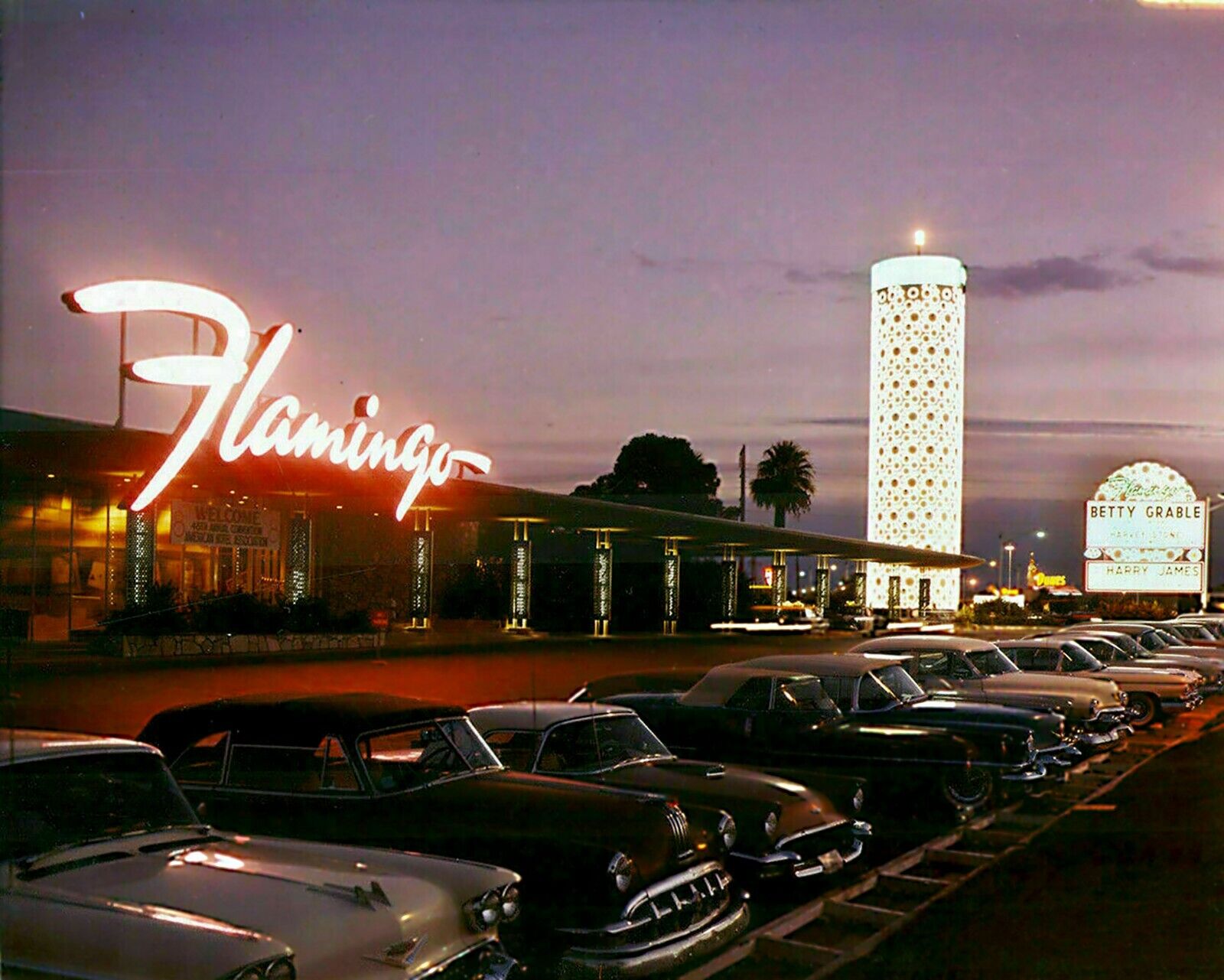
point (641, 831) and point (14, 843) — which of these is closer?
point (14, 843)

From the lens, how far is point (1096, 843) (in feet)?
31.7

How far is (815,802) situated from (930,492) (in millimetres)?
44212

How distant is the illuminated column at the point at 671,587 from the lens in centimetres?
3173

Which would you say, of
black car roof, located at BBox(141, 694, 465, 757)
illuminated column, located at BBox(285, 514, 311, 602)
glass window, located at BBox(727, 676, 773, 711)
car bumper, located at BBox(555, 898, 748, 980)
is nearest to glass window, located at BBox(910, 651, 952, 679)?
glass window, located at BBox(727, 676, 773, 711)

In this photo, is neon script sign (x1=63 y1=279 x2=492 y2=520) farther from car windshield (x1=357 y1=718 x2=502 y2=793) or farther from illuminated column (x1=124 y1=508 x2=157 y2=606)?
illuminated column (x1=124 y1=508 x2=157 y2=606)

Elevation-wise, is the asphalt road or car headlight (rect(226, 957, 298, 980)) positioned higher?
car headlight (rect(226, 957, 298, 980))

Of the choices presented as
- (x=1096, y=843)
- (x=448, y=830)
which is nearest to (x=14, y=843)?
(x=448, y=830)

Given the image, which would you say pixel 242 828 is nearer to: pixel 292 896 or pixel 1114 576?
pixel 292 896

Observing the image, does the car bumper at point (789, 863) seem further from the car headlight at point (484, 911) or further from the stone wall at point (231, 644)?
the stone wall at point (231, 644)

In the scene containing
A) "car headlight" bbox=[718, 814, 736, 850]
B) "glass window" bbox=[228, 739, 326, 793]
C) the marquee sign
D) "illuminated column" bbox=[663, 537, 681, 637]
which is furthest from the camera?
the marquee sign

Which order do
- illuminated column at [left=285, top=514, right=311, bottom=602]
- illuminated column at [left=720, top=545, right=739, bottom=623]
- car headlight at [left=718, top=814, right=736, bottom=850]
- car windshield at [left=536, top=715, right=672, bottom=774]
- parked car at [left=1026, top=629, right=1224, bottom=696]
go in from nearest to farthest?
car headlight at [left=718, top=814, right=736, bottom=850] → car windshield at [left=536, top=715, right=672, bottom=774] → parked car at [left=1026, top=629, right=1224, bottom=696] → illuminated column at [left=285, top=514, right=311, bottom=602] → illuminated column at [left=720, top=545, right=739, bottom=623]

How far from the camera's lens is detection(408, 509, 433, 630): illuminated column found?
22547mm

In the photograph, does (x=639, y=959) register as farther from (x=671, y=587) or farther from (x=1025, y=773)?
(x=671, y=587)

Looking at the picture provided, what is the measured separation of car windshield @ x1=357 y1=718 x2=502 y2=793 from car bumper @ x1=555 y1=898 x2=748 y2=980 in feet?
3.80
